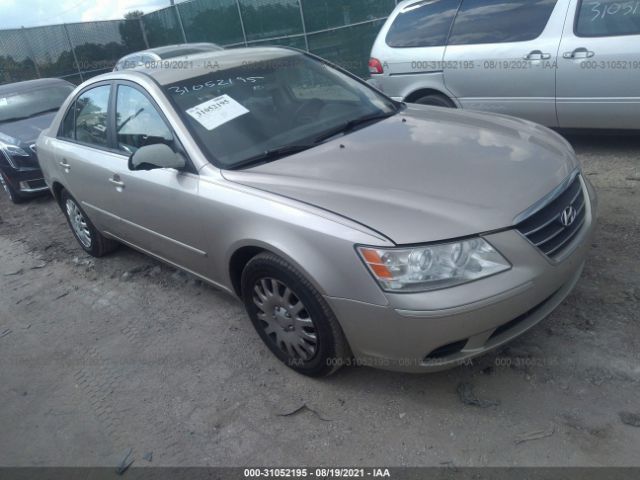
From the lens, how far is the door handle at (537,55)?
17.0 ft

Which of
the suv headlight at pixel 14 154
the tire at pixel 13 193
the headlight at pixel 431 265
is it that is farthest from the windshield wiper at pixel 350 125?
the tire at pixel 13 193

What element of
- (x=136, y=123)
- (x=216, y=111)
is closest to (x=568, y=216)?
(x=216, y=111)

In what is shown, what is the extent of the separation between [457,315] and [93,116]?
337 cm

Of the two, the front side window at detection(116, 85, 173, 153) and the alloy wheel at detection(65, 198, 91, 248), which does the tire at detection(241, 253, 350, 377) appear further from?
the alloy wheel at detection(65, 198, 91, 248)

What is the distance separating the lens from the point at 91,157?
414 cm

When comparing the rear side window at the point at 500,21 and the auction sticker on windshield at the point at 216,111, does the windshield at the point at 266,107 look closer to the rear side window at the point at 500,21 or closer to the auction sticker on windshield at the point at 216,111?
the auction sticker on windshield at the point at 216,111

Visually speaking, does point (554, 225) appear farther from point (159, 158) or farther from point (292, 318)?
point (159, 158)

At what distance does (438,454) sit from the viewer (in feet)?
7.72

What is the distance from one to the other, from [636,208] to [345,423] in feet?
9.79

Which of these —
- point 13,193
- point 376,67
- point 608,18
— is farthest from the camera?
point 13,193

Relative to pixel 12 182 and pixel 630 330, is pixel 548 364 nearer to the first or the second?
pixel 630 330

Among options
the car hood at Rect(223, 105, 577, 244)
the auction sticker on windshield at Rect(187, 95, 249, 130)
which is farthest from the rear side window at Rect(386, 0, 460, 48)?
the auction sticker on windshield at Rect(187, 95, 249, 130)

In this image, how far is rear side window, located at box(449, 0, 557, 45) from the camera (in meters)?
5.29

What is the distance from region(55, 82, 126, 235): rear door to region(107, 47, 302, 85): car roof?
0.33 metres
